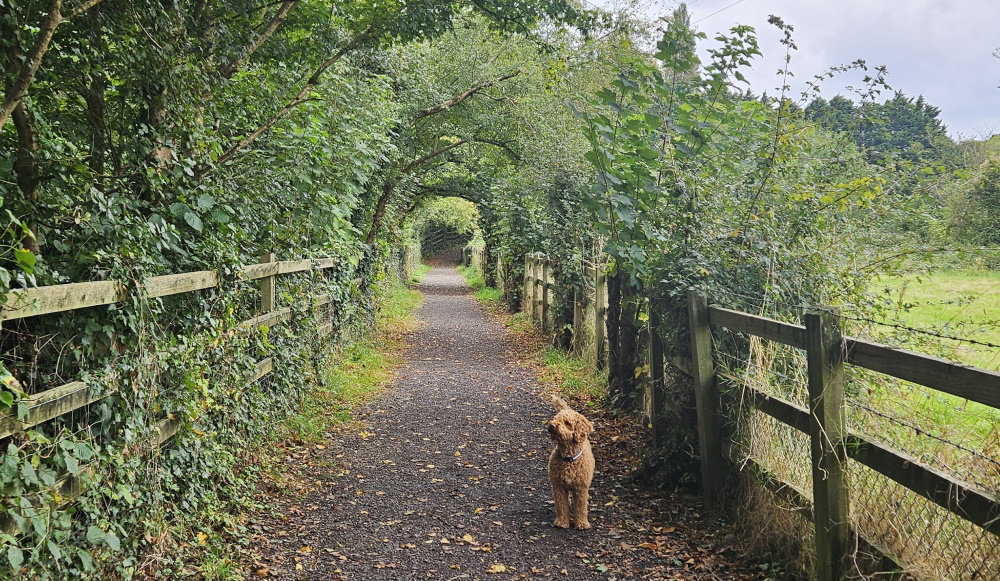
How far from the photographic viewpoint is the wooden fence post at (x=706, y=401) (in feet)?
16.0

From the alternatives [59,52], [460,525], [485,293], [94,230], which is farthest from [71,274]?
[485,293]

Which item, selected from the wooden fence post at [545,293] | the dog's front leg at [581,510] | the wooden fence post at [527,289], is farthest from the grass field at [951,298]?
the wooden fence post at [527,289]

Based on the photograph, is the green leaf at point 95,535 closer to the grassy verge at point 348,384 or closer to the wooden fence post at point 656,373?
the grassy verge at point 348,384

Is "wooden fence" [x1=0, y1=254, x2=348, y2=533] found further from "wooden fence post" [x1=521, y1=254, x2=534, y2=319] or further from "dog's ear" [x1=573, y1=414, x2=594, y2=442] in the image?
"wooden fence post" [x1=521, y1=254, x2=534, y2=319]

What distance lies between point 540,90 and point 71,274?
13362mm

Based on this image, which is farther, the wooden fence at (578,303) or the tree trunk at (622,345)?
the wooden fence at (578,303)

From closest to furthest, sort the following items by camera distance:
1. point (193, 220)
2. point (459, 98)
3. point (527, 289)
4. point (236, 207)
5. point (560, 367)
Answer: point (193, 220)
point (236, 207)
point (560, 367)
point (459, 98)
point (527, 289)

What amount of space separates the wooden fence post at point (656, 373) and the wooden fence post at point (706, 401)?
2.60 feet

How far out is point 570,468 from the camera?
471cm

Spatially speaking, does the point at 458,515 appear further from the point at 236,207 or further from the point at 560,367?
the point at 560,367

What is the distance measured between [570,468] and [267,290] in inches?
122

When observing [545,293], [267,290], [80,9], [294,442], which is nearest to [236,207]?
[267,290]

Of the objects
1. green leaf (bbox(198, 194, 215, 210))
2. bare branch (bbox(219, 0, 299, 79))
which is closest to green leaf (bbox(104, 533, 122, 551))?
green leaf (bbox(198, 194, 215, 210))

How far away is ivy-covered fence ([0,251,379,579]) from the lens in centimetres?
269
